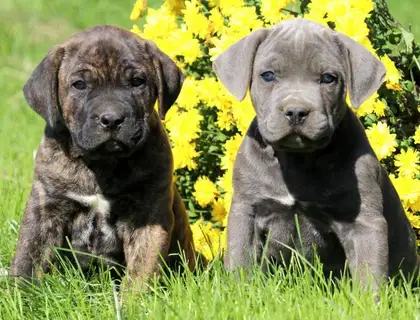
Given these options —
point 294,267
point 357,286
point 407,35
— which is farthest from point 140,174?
point 407,35

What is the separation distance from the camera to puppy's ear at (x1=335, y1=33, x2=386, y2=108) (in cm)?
527

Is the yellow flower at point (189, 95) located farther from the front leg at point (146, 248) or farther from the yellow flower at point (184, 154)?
the front leg at point (146, 248)

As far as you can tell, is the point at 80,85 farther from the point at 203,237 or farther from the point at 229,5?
the point at 203,237

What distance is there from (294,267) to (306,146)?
69 centimetres

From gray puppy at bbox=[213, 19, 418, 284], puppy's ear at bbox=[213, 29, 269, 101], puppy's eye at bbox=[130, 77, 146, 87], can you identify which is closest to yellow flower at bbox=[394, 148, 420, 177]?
Result: gray puppy at bbox=[213, 19, 418, 284]

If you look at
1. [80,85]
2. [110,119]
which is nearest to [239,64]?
[110,119]

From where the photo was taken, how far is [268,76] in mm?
5297

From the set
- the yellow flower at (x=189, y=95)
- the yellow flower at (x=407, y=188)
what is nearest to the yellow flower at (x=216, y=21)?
the yellow flower at (x=189, y=95)

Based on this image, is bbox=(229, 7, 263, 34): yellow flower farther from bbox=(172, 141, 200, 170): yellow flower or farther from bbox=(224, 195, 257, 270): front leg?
bbox=(224, 195, 257, 270): front leg

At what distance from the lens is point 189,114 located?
21.9ft

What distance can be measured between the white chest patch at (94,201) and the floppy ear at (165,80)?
1.91ft

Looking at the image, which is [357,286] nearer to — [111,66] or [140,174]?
[140,174]

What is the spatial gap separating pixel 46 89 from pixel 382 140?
7.00 feet

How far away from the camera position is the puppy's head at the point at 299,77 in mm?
5066
